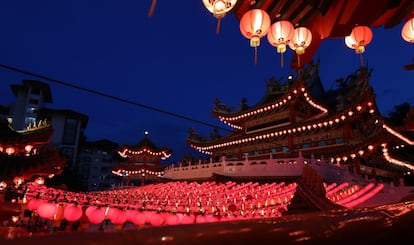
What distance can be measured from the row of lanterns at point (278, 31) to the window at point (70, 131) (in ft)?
128

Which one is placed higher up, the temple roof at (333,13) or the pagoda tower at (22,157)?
the temple roof at (333,13)

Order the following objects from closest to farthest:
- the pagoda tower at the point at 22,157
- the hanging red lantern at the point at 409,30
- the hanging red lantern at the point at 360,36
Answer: the hanging red lantern at the point at 409,30 → the hanging red lantern at the point at 360,36 → the pagoda tower at the point at 22,157

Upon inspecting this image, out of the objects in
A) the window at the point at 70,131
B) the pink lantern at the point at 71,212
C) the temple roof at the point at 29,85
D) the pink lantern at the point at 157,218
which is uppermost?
the temple roof at the point at 29,85

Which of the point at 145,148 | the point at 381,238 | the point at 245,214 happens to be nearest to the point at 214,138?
the point at 145,148

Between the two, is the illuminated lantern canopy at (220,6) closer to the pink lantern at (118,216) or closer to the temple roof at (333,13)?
the temple roof at (333,13)

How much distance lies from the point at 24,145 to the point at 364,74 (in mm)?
18022

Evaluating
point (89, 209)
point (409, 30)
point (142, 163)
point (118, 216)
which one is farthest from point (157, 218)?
point (142, 163)

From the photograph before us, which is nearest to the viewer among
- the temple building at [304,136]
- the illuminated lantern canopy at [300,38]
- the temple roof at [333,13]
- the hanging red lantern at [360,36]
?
the temple roof at [333,13]

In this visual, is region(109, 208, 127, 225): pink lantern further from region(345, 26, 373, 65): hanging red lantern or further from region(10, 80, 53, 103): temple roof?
region(10, 80, 53, 103): temple roof

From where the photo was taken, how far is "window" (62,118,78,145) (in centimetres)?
3844

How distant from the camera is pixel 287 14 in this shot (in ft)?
17.9

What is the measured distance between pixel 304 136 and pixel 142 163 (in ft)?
51.6

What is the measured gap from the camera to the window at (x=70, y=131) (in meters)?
38.4

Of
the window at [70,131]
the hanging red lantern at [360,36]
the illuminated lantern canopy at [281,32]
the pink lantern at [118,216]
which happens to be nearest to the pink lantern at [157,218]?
the pink lantern at [118,216]
